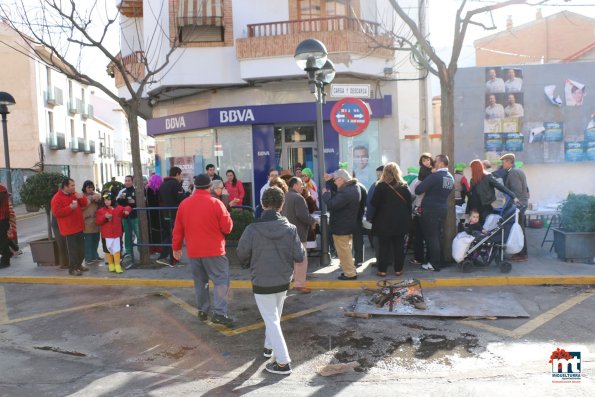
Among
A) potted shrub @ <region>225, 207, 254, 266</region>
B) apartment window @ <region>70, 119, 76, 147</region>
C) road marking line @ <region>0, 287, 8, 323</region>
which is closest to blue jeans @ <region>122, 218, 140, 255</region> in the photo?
potted shrub @ <region>225, 207, 254, 266</region>

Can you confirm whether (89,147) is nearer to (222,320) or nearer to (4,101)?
(4,101)

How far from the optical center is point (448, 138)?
875 centimetres

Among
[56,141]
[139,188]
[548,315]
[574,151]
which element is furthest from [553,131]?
[56,141]

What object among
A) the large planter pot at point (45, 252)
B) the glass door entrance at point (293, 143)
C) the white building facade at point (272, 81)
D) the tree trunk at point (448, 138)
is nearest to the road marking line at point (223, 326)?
the tree trunk at point (448, 138)

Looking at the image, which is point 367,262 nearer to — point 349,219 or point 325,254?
point 325,254

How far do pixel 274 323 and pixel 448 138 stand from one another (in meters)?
5.54

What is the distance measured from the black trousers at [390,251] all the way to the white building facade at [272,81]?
6.46 m

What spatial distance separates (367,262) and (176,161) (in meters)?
9.03

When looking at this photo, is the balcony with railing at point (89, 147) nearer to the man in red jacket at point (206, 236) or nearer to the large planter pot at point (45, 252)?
the large planter pot at point (45, 252)

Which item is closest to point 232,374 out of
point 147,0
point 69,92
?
point 147,0

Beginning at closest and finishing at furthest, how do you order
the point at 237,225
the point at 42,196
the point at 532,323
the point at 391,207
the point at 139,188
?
the point at 532,323
the point at 391,207
the point at 237,225
the point at 139,188
the point at 42,196

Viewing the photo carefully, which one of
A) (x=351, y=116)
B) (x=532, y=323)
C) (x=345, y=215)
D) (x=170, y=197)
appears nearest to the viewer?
(x=532, y=323)

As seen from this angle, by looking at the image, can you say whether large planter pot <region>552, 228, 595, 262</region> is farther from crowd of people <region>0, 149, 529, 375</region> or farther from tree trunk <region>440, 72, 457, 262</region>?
tree trunk <region>440, 72, 457, 262</region>

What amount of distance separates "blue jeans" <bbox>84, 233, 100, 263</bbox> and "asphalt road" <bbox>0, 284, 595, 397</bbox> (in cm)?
266
